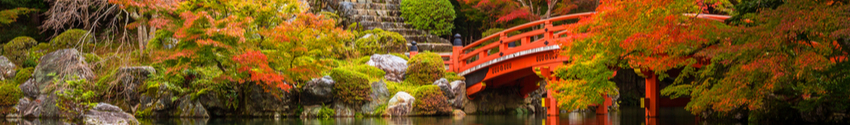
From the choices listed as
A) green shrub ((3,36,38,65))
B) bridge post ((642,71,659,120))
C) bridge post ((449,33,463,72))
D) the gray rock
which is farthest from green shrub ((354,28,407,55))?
green shrub ((3,36,38,65))

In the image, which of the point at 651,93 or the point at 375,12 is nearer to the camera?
the point at 651,93

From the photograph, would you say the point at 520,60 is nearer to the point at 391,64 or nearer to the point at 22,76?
the point at 391,64

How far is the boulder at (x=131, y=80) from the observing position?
17.8m

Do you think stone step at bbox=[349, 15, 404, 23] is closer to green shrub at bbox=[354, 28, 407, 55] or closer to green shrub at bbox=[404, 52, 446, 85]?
green shrub at bbox=[354, 28, 407, 55]

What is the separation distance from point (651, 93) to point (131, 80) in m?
11.2

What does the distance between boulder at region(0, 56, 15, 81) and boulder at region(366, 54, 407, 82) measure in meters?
8.43

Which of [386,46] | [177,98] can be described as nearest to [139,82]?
[177,98]

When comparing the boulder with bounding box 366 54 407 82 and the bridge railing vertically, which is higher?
the bridge railing

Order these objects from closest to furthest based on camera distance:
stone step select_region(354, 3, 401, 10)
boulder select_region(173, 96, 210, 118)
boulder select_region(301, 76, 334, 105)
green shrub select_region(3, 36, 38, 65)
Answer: boulder select_region(301, 76, 334, 105) < boulder select_region(173, 96, 210, 118) < green shrub select_region(3, 36, 38, 65) < stone step select_region(354, 3, 401, 10)

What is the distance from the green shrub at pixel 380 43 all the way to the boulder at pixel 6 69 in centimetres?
833

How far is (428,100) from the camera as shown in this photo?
17.5 meters

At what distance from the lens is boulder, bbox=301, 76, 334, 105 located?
1719 centimetres

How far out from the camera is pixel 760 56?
10.1m

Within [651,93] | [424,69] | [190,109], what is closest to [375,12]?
[424,69]
